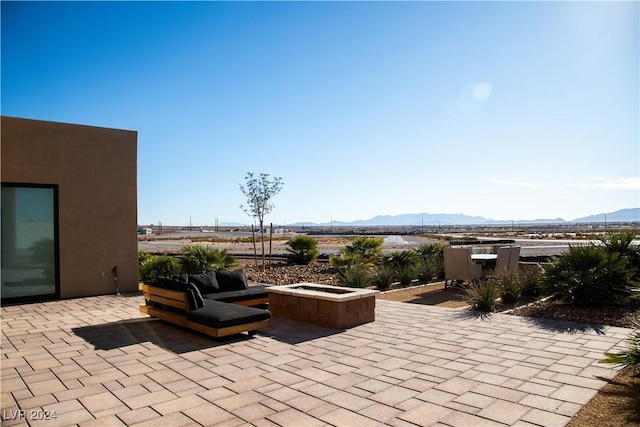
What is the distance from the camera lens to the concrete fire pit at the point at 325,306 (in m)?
6.35

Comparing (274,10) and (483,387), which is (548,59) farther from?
(483,387)

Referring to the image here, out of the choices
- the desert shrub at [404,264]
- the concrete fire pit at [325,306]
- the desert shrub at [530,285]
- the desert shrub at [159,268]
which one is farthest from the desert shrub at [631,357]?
the desert shrub at [159,268]

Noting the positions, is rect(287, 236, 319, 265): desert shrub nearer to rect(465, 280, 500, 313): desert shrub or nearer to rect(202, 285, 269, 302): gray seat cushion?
rect(202, 285, 269, 302): gray seat cushion

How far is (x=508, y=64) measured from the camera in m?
10.6

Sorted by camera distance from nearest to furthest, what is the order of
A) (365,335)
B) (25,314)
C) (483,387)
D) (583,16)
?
(483,387), (365,335), (25,314), (583,16)

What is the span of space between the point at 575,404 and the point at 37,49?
446 inches

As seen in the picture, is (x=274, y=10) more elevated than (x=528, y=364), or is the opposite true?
(x=274, y=10)

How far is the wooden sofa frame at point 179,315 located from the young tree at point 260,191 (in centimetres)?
822

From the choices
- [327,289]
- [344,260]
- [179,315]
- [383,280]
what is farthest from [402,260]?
[179,315]

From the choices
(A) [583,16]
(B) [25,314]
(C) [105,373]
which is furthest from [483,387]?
(A) [583,16]

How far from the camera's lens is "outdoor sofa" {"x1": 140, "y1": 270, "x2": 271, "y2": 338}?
5.61 m

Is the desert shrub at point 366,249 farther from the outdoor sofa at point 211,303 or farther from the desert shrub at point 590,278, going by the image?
the outdoor sofa at point 211,303

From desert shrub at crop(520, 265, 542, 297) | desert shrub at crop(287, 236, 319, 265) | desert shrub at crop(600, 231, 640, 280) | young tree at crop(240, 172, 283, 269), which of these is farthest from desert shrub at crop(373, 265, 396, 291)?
young tree at crop(240, 172, 283, 269)

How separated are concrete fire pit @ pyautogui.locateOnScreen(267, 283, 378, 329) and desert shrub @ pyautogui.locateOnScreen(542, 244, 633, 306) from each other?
3.45 metres
